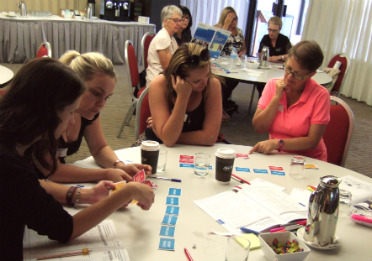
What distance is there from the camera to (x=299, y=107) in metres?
2.30

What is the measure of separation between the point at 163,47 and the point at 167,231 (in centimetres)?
311

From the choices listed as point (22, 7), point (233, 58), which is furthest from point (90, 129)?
point (22, 7)

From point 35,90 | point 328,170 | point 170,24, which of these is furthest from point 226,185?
point 170,24

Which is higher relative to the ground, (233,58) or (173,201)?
(233,58)

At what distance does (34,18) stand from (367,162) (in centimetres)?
565

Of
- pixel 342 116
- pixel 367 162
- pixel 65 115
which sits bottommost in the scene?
pixel 367 162

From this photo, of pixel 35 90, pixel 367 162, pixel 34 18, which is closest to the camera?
pixel 35 90

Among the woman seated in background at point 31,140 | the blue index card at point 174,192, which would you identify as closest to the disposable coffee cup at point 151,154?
the blue index card at point 174,192

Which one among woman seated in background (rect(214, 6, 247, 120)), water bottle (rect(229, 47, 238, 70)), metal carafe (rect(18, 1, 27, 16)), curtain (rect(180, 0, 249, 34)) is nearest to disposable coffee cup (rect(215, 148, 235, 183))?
water bottle (rect(229, 47, 238, 70))

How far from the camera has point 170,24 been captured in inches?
174

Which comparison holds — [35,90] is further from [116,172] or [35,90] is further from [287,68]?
[287,68]

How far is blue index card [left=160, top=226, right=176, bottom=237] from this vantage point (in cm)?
128

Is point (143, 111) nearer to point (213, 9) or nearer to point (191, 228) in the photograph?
point (191, 228)

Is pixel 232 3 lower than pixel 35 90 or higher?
higher
